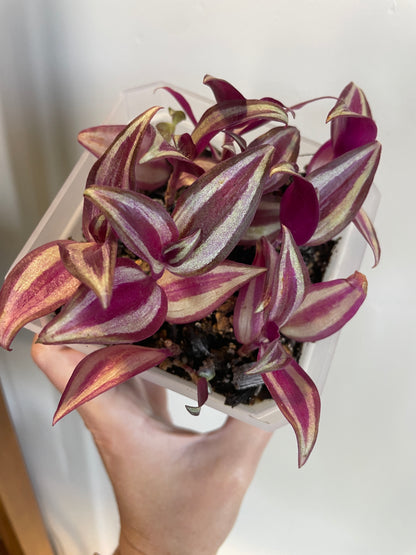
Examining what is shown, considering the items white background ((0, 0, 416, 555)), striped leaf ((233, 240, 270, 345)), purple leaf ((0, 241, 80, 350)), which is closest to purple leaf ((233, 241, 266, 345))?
striped leaf ((233, 240, 270, 345))

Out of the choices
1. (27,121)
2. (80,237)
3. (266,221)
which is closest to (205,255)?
(266,221)

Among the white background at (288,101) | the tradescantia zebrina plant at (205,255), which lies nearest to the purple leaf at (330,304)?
the tradescantia zebrina plant at (205,255)

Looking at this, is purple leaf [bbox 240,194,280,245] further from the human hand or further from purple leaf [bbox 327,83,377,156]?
the human hand

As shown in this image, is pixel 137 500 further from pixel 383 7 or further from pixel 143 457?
pixel 383 7

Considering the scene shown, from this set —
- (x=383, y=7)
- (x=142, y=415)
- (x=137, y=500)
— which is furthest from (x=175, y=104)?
(x=137, y=500)

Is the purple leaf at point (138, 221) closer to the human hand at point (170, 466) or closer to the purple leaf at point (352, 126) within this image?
the purple leaf at point (352, 126)

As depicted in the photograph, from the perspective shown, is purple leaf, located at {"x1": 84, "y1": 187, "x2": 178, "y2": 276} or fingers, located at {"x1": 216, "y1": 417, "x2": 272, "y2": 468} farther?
fingers, located at {"x1": 216, "y1": 417, "x2": 272, "y2": 468}
